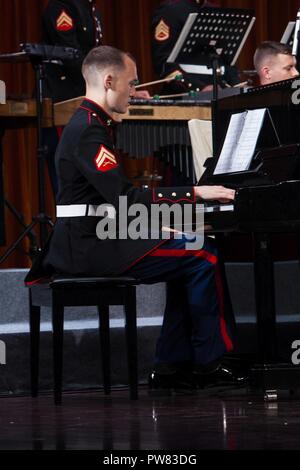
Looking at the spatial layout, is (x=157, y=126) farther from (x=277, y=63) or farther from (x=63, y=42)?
(x=63, y=42)

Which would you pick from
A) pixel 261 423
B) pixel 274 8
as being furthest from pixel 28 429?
pixel 274 8

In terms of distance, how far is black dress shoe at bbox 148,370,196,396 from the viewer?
15.3ft

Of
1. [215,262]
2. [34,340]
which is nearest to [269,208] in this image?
[215,262]

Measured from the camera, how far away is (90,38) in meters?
6.75

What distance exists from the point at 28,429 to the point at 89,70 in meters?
1.64

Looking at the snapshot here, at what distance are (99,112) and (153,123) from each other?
1.52m

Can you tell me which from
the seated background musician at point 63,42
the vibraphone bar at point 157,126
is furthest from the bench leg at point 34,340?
the seated background musician at point 63,42

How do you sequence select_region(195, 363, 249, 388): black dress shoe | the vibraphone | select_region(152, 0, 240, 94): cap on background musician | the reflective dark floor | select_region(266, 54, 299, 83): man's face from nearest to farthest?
the reflective dark floor < select_region(195, 363, 249, 388): black dress shoe < select_region(266, 54, 299, 83): man's face < the vibraphone < select_region(152, 0, 240, 94): cap on background musician

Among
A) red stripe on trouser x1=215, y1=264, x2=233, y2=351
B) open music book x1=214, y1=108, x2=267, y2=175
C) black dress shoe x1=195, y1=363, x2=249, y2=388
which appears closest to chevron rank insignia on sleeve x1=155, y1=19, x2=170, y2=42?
open music book x1=214, y1=108, x2=267, y2=175

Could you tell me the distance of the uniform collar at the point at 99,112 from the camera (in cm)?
455

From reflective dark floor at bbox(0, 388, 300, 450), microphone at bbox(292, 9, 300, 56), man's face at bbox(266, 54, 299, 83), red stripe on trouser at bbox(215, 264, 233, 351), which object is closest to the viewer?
reflective dark floor at bbox(0, 388, 300, 450)

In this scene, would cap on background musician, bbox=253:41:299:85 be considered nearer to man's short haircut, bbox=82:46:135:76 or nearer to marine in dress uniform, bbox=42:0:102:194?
marine in dress uniform, bbox=42:0:102:194

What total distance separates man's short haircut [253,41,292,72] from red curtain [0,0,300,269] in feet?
6.55

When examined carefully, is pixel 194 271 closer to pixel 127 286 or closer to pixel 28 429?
pixel 127 286
